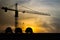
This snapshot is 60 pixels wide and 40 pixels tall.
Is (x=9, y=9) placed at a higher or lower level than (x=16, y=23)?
higher

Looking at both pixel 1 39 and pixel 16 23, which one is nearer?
pixel 1 39

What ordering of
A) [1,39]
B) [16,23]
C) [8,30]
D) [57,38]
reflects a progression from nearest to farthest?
[1,39] → [57,38] → [8,30] → [16,23]

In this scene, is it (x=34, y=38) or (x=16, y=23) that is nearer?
(x=34, y=38)

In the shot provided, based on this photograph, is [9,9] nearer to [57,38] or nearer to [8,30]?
[8,30]

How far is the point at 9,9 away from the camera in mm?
154875

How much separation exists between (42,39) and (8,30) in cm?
4434

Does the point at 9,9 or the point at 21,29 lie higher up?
the point at 9,9

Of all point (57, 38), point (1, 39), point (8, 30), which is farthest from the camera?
point (8, 30)

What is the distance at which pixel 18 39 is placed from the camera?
77062 millimetres

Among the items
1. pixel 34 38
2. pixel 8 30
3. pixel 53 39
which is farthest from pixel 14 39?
pixel 8 30

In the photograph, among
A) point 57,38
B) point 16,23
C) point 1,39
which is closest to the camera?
point 1,39

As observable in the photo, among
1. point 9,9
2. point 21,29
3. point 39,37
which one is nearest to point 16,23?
point 9,9

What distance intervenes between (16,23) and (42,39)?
76007 millimetres

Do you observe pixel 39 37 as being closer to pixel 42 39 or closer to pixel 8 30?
pixel 42 39
